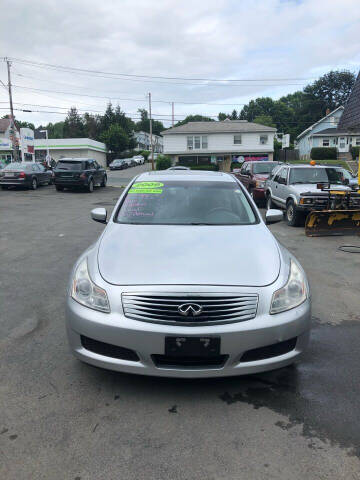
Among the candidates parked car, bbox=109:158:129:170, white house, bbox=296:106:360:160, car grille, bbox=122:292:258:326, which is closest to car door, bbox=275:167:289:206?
car grille, bbox=122:292:258:326

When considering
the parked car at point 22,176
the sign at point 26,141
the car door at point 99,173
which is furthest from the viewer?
the sign at point 26,141

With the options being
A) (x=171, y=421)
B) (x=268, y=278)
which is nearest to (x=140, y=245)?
(x=268, y=278)

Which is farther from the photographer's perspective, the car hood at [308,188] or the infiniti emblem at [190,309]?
the car hood at [308,188]

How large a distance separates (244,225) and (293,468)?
7.46 feet

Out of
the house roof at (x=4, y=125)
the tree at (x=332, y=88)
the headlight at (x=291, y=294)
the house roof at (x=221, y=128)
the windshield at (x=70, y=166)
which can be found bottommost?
the headlight at (x=291, y=294)

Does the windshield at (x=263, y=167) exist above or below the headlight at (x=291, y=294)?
above

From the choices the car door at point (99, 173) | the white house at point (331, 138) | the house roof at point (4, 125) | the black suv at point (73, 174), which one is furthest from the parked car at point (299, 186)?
the house roof at point (4, 125)

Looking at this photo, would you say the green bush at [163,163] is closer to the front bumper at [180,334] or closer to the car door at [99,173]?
the car door at [99,173]

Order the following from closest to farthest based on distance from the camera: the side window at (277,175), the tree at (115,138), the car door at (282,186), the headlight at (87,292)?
the headlight at (87,292) → the car door at (282,186) → the side window at (277,175) → the tree at (115,138)

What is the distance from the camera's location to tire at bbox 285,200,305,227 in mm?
10547

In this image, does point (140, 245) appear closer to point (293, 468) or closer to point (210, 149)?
point (293, 468)

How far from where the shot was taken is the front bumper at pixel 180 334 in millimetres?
2623

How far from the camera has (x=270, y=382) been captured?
309 centimetres

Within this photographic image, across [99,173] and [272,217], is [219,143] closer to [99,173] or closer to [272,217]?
[99,173]
